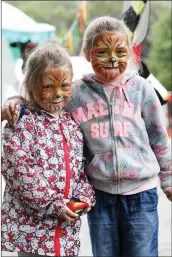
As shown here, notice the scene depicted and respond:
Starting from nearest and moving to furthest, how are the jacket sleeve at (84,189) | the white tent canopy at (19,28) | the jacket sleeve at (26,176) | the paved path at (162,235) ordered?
the jacket sleeve at (26,176) < the jacket sleeve at (84,189) < the paved path at (162,235) < the white tent canopy at (19,28)

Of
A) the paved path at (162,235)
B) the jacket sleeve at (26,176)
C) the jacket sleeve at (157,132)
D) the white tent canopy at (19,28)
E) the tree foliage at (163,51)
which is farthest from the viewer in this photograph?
the tree foliage at (163,51)

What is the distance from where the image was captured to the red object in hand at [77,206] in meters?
2.35

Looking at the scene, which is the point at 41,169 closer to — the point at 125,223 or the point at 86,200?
the point at 86,200

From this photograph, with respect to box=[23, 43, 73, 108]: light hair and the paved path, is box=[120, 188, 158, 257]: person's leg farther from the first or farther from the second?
the paved path

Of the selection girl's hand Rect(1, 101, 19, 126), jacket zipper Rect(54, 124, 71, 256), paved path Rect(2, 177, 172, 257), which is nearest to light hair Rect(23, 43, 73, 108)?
girl's hand Rect(1, 101, 19, 126)

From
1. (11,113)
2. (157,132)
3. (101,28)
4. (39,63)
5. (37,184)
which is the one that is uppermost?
(101,28)

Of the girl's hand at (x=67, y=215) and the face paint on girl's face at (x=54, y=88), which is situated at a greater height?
the face paint on girl's face at (x=54, y=88)

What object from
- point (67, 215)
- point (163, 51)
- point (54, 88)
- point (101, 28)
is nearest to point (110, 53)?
point (101, 28)

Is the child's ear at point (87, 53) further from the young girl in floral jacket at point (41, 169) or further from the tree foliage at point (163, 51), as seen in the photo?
the tree foliage at point (163, 51)

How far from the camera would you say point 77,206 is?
236 centimetres

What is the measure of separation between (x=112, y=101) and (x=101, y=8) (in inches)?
1039

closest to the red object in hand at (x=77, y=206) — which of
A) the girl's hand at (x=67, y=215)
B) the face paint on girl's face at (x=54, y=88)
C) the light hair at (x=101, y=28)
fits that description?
the girl's hand at (x=67, y=215)

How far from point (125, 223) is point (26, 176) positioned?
0.55m

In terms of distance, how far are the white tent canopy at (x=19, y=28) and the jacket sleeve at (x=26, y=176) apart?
30.9 feet
